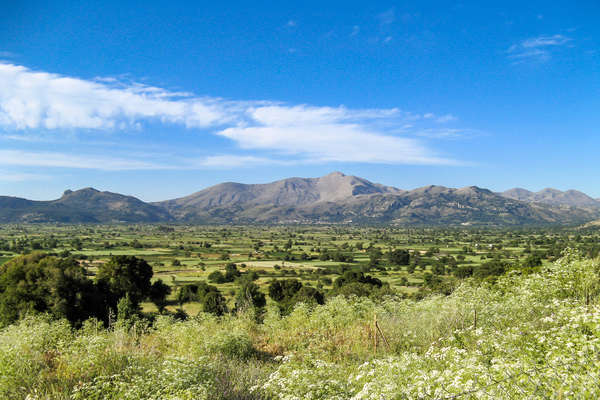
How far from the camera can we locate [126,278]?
42.7m

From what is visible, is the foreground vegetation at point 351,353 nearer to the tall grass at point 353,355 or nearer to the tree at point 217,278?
the tall grass at point 353,355

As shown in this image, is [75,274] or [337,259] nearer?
[75,274]

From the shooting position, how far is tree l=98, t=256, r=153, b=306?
41312 mm

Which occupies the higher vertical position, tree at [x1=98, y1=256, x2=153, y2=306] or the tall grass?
the tall grass

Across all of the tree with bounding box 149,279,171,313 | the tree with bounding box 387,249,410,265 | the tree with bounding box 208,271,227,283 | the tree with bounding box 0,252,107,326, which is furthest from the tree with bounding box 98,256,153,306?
the tree with bounding box 387,249,410,265

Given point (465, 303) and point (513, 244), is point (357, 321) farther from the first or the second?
point (513, 244)

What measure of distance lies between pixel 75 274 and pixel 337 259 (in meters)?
81.9

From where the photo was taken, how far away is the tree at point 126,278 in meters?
41.3

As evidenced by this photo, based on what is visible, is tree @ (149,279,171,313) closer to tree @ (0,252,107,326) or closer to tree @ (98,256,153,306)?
tree @ (98,256,153,306)

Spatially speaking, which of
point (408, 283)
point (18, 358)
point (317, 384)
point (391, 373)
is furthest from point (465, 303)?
point (408, 283)

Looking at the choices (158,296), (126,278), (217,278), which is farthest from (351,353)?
(217,278)

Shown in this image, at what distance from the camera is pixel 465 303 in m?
12.3

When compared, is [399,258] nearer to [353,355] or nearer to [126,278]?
[126,278]

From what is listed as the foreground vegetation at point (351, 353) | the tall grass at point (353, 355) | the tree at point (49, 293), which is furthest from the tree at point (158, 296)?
the tall grass at point (353, 355)
